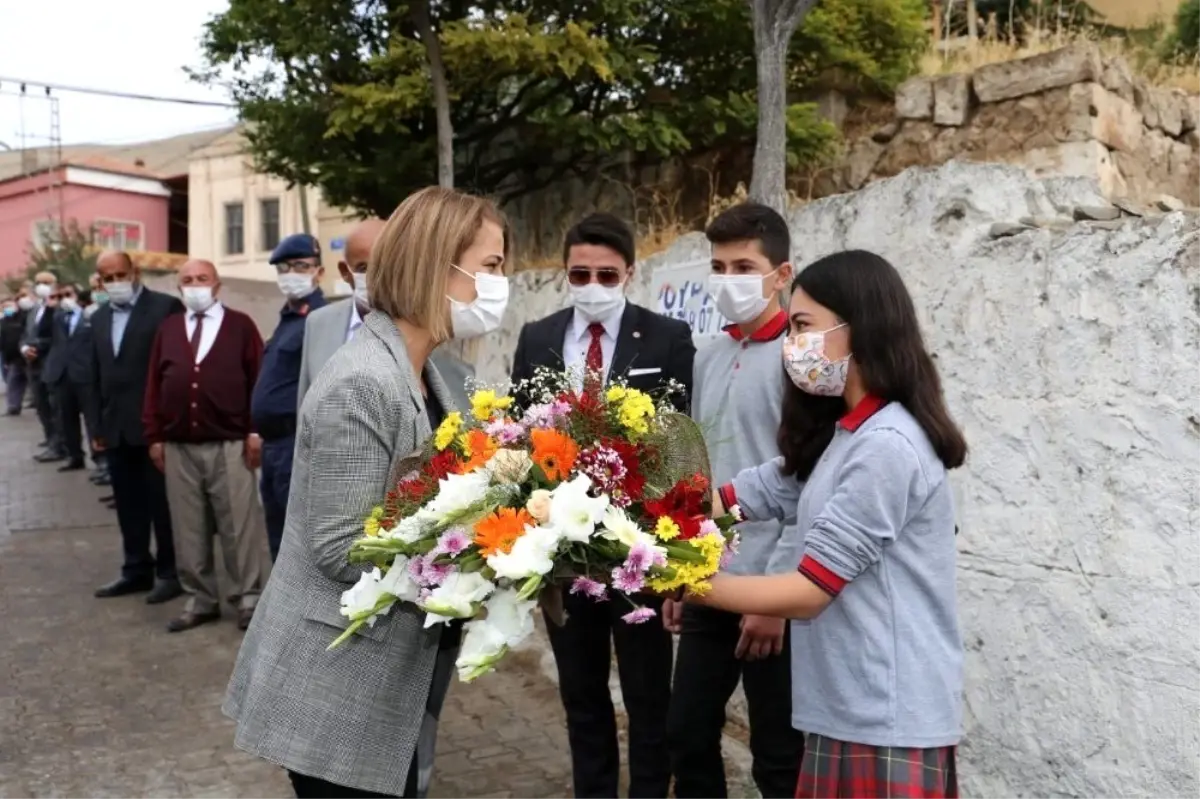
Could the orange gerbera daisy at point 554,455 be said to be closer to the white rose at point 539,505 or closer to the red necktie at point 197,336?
the white rose at point 539,505

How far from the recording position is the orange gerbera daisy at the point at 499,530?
1.96 meters

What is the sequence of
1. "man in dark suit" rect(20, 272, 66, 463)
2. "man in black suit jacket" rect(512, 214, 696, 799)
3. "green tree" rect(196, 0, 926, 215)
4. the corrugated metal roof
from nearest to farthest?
"man in black suit jacket" rect(512, 214, 696, 799) < "green tree" rect(196, 0, 926, 215) < "man in dark suit" rect(20, 272, 66, 463) < the corrugated metal roof

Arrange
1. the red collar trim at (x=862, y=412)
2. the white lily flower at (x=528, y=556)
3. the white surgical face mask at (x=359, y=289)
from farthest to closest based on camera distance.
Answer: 1. the white surgical face mask at (x=359, y=289)
2. the red collar trim at (x=862, y=412)
3. the white lily flower at (x=528, y=556)

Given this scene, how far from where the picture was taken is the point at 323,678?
7.46 ft

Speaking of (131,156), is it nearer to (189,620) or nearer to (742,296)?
(189,620)

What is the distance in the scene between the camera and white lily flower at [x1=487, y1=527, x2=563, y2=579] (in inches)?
76.0

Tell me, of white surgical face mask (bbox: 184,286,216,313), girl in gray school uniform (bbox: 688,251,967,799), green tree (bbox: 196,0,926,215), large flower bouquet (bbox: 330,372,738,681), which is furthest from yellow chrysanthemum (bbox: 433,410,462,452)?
green tree (bbox: 196,0,926,215)

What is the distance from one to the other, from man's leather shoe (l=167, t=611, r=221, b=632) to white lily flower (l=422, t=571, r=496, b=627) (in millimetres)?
4949

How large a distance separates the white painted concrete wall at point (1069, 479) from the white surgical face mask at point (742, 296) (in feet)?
2.55

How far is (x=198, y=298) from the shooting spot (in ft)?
20.8

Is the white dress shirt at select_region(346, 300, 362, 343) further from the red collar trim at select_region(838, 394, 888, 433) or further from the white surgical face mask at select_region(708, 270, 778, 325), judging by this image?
the red collar trim at select_region(838, 394, 888, 433)

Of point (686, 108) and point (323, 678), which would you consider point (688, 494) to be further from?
point (686, 108)

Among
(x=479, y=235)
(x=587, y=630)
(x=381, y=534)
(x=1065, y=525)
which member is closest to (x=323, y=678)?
(x=381, y=534)

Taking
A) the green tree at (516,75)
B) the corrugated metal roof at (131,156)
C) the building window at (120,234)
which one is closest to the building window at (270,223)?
the corrugated metal roof at (131,156)
